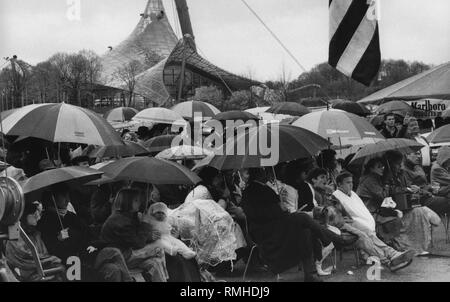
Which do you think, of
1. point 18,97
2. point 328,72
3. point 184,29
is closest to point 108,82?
point 184,29

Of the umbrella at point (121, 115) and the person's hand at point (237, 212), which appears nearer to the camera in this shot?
the person's hand at point (237, 212)

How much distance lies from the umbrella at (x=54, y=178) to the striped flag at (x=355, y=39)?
→ 9.60ft

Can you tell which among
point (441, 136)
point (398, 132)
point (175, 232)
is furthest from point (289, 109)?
point (175, 232)

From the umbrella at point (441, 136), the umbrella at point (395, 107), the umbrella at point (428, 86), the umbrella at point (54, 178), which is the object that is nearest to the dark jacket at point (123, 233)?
the umbrella at point (54, 178)

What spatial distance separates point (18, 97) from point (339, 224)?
1420 centimetres

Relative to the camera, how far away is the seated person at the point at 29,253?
18.1ft

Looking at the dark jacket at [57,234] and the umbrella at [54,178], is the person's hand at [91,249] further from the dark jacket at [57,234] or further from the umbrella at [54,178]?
the umbrella at [54,178]

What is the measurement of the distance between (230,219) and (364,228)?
140 cm

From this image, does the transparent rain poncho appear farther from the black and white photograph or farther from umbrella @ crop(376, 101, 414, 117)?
umbrella @ crop(376, 101, 414, 117)

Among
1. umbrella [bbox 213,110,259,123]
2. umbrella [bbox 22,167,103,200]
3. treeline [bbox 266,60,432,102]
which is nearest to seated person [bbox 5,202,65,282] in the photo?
umbrella [bbox 22,167,103,200]

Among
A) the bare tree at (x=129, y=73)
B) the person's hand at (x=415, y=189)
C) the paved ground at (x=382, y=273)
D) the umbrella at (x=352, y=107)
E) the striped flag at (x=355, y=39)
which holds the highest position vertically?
the bare tree at (x=129, y=73)

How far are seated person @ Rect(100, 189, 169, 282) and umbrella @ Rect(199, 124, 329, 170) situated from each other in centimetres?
90

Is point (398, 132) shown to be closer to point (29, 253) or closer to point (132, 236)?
point (132, 236)

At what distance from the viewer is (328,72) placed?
31.2m
